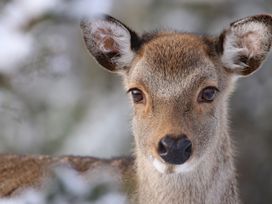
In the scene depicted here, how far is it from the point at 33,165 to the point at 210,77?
1.82m

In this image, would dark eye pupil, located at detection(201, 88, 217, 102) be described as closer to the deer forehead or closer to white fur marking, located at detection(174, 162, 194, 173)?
the deer forehead

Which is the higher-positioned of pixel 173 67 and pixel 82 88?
pixel 173 67

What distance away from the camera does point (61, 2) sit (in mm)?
11484

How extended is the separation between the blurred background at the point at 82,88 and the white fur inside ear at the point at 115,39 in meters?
2.22

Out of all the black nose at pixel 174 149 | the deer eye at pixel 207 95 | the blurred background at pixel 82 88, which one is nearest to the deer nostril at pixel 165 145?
the black nose at pixel 174 149

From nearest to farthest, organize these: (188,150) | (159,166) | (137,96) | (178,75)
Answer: (188,150)
(159,166)
(178,75)
(137,96)

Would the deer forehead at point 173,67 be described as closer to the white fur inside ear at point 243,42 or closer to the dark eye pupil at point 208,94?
the dark eye pupil at point 208,94

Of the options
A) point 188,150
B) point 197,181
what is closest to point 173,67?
point 188,150

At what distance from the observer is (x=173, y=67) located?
7.74 metres

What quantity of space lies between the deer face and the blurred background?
92.5 inches

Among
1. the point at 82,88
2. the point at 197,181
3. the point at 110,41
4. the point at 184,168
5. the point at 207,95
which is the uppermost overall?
the point at 110,41

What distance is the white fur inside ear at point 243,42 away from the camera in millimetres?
8023

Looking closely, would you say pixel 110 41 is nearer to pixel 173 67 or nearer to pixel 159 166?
pixel 173 67

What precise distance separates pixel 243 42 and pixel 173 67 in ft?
2.30
